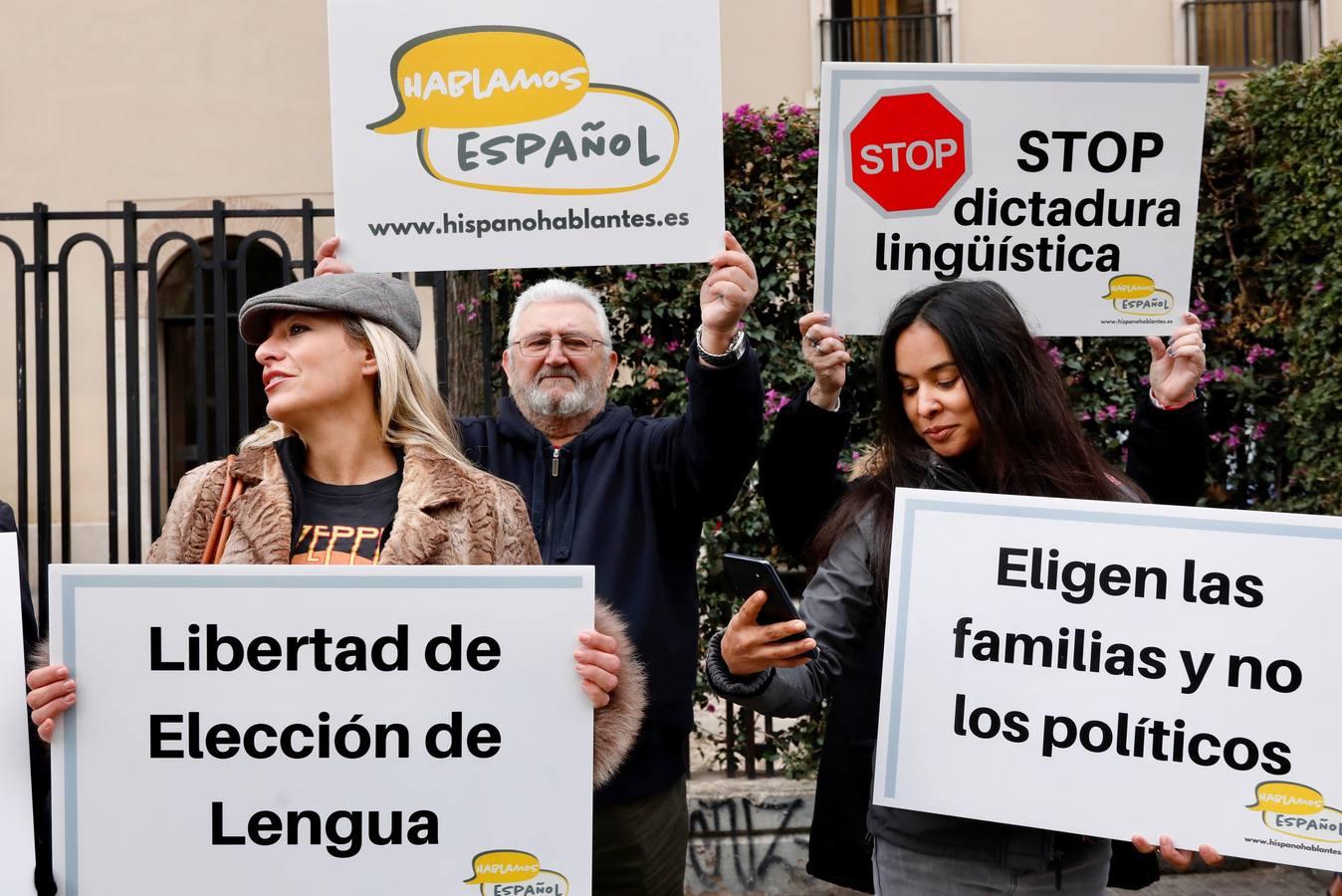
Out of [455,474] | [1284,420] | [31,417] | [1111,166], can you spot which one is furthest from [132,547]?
[31,417]

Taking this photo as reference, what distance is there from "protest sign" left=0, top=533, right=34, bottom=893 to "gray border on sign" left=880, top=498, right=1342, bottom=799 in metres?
1.42

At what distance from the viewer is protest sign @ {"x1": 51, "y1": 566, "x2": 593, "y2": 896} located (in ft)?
6.88

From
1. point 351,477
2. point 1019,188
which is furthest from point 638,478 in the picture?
point 1019,188

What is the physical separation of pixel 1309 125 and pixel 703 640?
3.17 m

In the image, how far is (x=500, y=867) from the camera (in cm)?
211

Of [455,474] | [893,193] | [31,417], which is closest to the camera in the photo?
[455,474]

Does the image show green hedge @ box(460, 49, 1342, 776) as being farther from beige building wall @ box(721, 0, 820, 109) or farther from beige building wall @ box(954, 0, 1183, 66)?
beige building wall @ box(954, 0, 1183, 66)

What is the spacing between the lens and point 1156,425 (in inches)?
110

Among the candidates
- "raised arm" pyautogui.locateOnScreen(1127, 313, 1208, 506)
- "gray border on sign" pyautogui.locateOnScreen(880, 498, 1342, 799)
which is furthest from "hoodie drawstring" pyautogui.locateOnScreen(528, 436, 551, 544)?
"raised arm" pyautogui.locateOnScreen(1127, 313, 1208, 506)

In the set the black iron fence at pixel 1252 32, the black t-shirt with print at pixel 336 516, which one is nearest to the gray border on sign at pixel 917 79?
the black t-shirt with print at pixel 336 516

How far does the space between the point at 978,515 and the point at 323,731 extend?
1.18 meters

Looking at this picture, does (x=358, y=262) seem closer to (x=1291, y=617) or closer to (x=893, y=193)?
(x=893, y=193)

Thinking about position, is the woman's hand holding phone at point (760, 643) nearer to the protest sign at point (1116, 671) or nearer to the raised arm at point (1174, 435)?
the protest sign at point (1116, 671)

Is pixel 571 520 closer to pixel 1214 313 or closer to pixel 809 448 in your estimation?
pixel 809 448
